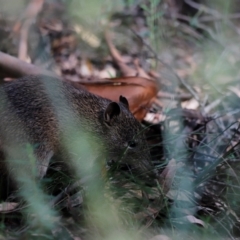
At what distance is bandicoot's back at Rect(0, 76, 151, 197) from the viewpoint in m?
4.96

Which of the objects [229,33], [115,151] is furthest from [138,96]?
[229,33]

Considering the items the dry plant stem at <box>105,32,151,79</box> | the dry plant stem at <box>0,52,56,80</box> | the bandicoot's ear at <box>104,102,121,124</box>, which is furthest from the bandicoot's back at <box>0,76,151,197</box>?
the dry plant stem at <box>105,32,151,79</box>

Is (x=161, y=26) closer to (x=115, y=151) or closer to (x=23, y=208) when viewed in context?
(x=115, y=151)

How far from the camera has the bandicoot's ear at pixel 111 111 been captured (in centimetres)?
542

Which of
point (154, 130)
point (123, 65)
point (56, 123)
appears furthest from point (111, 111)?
point (123, 65)

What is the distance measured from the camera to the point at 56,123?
5.26 meters

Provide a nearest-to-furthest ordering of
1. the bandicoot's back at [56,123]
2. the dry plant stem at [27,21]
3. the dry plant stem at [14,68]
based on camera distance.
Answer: the bandicoot's back at [56,123], the dry plant stem at [14,68], the dry plant stem at [27,21]

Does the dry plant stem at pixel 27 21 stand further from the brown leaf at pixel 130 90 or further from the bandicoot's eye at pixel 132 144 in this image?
the bandicoot's eye at pixel 132 144

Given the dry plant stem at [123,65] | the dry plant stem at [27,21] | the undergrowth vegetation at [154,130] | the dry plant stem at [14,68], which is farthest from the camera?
the dry plant stem at [123,65]

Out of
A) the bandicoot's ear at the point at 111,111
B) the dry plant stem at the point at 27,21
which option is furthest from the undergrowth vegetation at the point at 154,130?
the bandicoot's ear at the point at 111,111

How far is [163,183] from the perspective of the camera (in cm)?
489

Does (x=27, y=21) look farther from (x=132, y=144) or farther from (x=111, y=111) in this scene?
(x=132, y=144)

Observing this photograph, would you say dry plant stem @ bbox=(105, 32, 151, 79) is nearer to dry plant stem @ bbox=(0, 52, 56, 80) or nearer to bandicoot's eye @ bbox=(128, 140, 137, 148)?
dry plant stem @ bbox=(0, 52, 56, 80)

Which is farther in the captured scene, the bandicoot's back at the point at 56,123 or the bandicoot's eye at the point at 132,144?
the bandicoot's eye at the point at 132,144
